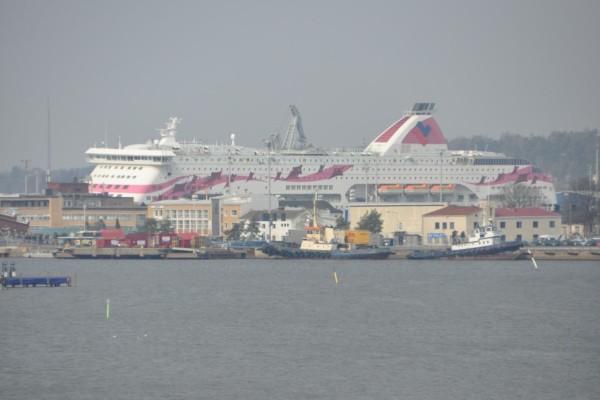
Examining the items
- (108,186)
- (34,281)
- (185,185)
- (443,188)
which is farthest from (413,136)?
(34,281)

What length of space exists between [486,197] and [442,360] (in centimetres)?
6102

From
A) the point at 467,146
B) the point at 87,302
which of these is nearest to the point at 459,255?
the point at 87,302

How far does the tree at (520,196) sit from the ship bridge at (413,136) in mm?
6029

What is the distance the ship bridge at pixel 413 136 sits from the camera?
9925 centimetres

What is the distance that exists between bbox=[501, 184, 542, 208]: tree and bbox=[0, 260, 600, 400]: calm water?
3429 cm

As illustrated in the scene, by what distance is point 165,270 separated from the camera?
61.1 metres

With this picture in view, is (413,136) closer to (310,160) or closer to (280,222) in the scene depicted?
(310,160)

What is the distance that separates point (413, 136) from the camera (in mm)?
100562

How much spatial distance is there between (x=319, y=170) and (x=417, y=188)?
21.1ft

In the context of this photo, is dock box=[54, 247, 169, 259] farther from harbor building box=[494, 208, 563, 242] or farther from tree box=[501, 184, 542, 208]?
tree box=[501, 184, 542, 208]

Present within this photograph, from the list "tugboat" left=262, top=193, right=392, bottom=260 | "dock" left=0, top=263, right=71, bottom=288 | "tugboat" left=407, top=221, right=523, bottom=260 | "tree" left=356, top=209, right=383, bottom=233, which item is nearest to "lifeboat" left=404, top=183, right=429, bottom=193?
"tree" left=356, top=209, right=383, bottom=233

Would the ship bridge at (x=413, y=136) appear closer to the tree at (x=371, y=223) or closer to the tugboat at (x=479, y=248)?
the tree at (x=371, y=223)

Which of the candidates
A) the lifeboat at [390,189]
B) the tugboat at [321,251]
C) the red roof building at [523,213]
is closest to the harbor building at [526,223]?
the red roof building at [523,213]

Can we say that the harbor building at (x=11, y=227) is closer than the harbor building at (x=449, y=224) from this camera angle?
No
